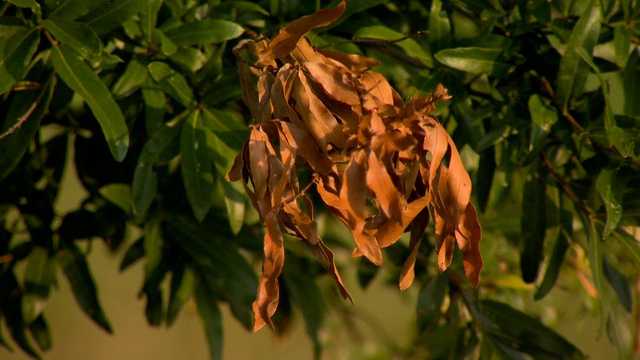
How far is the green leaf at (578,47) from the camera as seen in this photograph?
1186mm

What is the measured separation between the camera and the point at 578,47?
118 centimetres

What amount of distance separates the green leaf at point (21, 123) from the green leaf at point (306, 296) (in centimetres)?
43

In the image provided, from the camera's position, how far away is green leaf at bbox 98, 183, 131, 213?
1.35m

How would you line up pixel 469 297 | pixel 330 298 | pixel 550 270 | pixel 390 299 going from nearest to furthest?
1. pixel 550 270
2. pixel 469 297
3. pixel 330 298
4. pixel 390 299

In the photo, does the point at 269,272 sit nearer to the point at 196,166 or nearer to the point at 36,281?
the point at 196,166

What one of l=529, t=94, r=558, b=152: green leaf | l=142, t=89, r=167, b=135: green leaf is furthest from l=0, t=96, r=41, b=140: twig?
l=529, t=94, r=558, b=152: green leaf

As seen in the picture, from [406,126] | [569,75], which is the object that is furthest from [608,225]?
[406,126]

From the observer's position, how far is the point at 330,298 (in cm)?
183

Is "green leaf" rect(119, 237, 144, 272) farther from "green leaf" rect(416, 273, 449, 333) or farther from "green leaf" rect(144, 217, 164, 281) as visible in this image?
"green leaf" rect(416, 273, 449, 333)

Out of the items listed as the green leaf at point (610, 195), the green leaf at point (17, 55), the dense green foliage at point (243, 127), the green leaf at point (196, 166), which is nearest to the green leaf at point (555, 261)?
the dense green foliage at point (243, 127)

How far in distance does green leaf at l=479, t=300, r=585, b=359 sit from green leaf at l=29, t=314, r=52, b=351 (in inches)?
21.2

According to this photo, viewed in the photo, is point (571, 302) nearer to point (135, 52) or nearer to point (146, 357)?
point (135, 52)

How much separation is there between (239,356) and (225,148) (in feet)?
5.56

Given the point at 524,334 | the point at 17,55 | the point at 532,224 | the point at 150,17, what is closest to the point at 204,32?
the point at 150,17
